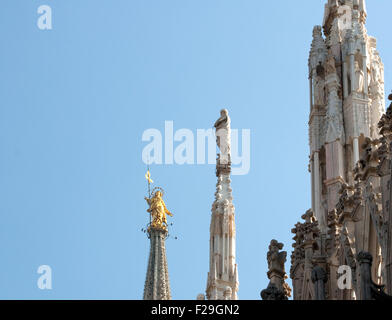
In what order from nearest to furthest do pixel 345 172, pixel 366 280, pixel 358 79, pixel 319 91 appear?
pixel 366 280 → pixel 345 172 → pixel 358 79 → pixel 319 91

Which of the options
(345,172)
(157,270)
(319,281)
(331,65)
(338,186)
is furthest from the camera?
(157,270)

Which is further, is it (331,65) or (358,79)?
(331,65)

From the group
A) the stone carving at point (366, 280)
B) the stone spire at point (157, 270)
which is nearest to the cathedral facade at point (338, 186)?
the stone carving at point (366, 280)

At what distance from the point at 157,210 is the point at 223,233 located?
43.3 meters

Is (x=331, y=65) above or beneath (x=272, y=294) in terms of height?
above

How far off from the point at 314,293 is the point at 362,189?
332cm

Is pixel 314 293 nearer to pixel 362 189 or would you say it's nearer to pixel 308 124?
pixel 362 189

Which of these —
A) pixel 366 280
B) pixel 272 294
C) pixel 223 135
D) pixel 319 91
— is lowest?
pixel 366 280

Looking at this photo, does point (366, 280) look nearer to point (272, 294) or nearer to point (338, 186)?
point (272, 294)

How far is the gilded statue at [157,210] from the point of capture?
87.4m

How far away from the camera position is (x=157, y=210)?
88.4m

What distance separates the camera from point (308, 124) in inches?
1902

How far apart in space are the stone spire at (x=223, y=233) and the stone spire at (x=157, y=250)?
3577 cm

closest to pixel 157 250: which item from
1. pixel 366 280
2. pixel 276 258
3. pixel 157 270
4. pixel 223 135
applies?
pixel 157 270
